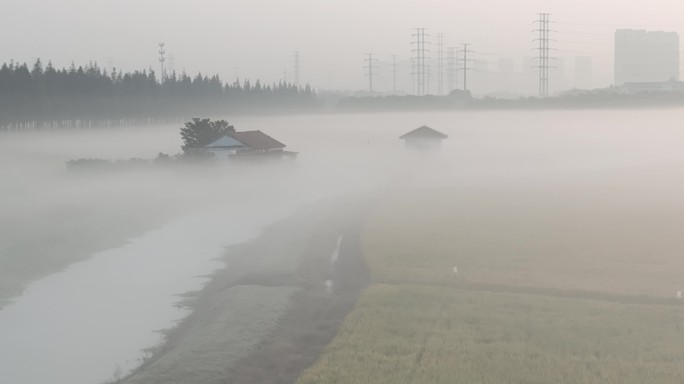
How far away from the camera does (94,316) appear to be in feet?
96.9

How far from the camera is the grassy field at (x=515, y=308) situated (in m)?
20.2

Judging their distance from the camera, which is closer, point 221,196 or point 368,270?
point 368,270

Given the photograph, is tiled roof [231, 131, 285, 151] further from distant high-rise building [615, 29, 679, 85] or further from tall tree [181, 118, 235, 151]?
distant high-rise building [615, 29, 679, 85]

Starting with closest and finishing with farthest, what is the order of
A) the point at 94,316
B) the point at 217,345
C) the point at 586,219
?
1. the point at 217,345
2. the point at 94,316
3. the point at 586,219

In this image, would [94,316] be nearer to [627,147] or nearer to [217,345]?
[217,345]

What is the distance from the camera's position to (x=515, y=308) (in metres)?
26.4

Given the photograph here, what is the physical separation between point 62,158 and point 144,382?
277 feet

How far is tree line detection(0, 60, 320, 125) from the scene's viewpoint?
113625 mm

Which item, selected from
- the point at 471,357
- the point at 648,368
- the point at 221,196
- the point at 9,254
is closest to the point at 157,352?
the point at 471,357

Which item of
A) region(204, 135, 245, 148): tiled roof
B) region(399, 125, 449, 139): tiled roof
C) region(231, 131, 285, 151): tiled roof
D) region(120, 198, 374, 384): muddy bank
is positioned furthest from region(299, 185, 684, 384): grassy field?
region(399, 125, 449, 139): tiled roof

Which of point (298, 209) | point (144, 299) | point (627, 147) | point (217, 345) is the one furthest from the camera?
point (627, 147)

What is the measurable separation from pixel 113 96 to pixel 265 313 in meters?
114

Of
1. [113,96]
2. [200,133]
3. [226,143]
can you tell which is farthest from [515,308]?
[113,96]

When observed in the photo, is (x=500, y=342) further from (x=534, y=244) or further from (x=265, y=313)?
(x=534, y=244)
